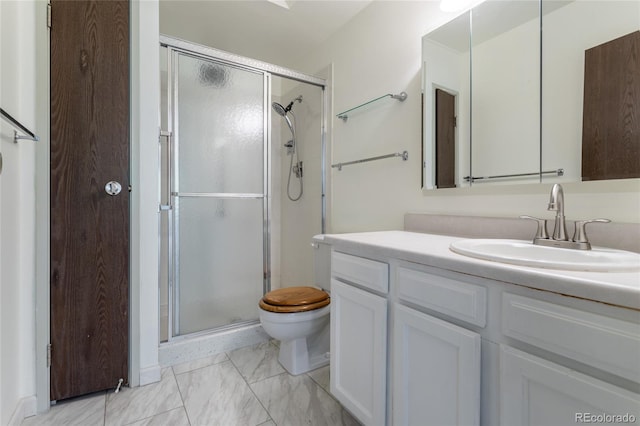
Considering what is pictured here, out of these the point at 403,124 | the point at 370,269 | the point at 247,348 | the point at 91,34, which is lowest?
the point at 247,348

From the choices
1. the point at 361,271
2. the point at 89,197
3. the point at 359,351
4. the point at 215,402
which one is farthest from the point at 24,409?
the point at 361,271

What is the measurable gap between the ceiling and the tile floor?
2.41 meters

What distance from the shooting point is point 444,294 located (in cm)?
88

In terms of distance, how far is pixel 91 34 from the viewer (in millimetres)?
1489

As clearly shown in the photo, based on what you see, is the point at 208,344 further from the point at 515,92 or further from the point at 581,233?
the point at 515,92

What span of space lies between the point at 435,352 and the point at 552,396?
0.30 meters

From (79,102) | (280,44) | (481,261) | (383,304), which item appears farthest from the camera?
(280,44)

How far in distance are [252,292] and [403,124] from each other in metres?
1.59

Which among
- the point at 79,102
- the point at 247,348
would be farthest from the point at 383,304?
the point at 79,102

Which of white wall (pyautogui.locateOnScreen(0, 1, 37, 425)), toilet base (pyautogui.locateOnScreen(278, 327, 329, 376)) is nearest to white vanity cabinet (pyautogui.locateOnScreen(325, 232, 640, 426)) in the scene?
toilet base (pyautogui.locateOnScreen(278, 327, 329, 376))

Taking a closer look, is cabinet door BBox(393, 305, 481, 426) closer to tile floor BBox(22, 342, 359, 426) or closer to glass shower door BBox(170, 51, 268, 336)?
tile floor BBox(22, 342, 359, 426)

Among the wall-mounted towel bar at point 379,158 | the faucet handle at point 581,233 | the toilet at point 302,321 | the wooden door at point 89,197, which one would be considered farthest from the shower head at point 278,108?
the faucet handle at point 581,233

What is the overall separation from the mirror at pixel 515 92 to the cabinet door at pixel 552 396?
0.77 meters

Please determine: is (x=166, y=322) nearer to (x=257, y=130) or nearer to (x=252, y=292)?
(x=252, y=292)
